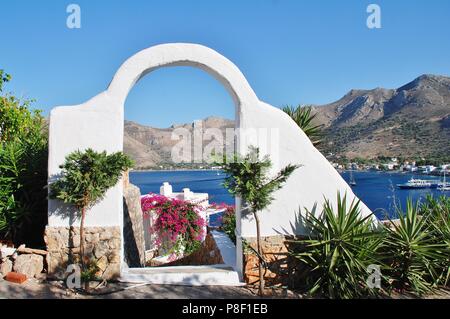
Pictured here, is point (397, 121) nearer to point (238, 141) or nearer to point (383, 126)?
point (383, 126)

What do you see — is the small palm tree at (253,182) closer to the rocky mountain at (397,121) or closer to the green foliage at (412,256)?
the green foliage at (412,256)

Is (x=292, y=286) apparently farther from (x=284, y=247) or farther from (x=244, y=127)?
(x=244, y=127)

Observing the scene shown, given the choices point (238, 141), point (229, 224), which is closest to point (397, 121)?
point (229, 224)

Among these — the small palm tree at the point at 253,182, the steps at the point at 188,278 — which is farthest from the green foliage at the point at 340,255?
the steps at the point at 188,278

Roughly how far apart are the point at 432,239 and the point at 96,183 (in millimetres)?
5926

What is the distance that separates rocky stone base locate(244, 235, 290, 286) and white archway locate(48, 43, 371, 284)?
0.63 ft

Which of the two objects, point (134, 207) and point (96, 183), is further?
point (134, 207)

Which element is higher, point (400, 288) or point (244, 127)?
point (244, 127)

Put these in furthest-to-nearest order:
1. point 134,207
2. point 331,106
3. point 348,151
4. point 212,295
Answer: point 331,106
point 348,151
point 134,207
point 212,295

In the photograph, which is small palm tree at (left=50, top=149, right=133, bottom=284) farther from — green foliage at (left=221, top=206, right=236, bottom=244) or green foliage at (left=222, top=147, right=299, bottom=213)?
green foliage at (left=221, top=206, right=236, bottom=244)

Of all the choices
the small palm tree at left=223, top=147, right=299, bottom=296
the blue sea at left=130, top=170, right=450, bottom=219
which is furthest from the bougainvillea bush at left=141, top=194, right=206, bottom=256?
the small palm tree at left=223, top=147, right=299, bottom=296

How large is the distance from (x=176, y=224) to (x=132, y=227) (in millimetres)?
1886

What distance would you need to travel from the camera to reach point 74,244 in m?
5.94

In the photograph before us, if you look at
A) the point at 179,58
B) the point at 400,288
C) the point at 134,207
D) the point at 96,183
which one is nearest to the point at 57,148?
the point at 96,183
